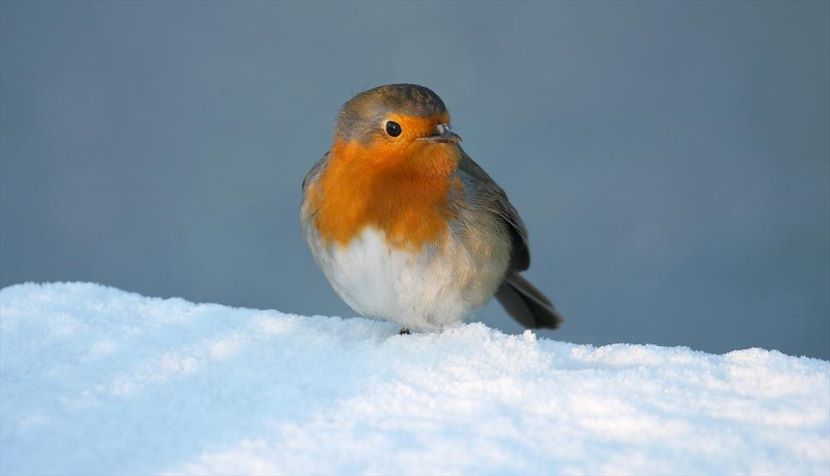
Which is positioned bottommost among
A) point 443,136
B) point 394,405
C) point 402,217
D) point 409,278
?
point 394,405

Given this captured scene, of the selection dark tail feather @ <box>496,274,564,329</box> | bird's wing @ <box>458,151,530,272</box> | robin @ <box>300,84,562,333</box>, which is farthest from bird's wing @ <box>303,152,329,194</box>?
dark tail feather @ <box>496,274,564,329</box>

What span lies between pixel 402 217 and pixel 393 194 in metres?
0.07

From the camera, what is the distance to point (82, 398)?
2037 millimetres

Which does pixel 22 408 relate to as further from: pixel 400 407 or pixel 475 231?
pixel 475 231

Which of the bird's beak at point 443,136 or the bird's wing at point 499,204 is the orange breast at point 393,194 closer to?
the bird's beak at point 443,136

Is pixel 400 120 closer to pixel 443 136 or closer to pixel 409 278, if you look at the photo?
pixel 443 136

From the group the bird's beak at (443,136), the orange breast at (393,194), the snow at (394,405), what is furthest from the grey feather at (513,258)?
the snow at (394,405)

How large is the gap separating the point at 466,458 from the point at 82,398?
869 mm

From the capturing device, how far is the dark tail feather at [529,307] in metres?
3.49

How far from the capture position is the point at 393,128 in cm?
265

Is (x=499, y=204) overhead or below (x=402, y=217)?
overhead

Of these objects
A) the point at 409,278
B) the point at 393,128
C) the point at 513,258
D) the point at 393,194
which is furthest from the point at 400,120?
the point at 513,258

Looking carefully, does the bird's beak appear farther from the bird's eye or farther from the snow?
the snow

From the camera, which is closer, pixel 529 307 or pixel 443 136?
pixel 443 136
